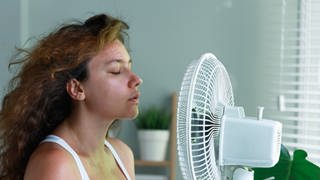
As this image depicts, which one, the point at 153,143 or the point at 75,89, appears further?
the point at 153,143

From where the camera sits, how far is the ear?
4.63 ft

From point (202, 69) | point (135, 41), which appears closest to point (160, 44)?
point (135, 41)

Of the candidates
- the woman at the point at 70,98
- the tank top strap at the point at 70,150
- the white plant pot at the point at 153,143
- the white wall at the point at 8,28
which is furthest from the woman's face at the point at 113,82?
the white wall at the point at 8,28

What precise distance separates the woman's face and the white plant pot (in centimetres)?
119

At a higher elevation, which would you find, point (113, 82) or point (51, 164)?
point (113, 82)

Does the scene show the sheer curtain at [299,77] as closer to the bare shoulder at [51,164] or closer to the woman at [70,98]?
the woman at [70,98]

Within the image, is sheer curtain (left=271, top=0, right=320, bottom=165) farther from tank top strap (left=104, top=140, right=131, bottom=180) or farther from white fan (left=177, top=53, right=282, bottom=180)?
white fan (left=177, top=53, right=282, bottom=180)

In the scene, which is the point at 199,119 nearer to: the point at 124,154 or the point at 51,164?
the point at 51,164

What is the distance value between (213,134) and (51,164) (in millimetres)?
433

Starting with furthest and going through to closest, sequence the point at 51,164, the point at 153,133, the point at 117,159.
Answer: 1. the point at 153,133
2. the point at 117,159
3. the point at 51,164

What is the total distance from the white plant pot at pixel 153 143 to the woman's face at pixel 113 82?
1187mm

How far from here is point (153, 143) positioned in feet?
8.50

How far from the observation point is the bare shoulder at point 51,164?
1.29m

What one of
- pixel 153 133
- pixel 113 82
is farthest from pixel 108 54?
pixel 153 133
